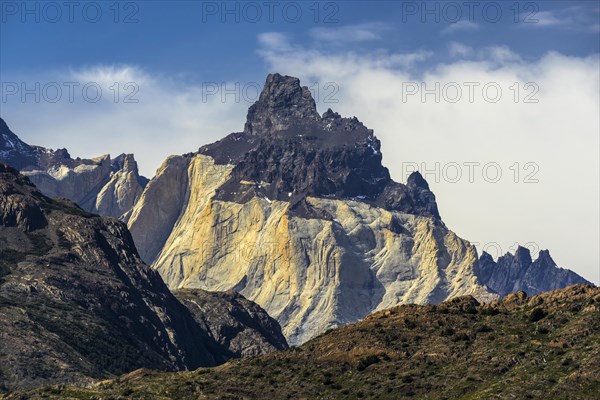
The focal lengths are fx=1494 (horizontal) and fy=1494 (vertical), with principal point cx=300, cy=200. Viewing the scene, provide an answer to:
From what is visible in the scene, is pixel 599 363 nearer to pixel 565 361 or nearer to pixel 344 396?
pixel 565 361

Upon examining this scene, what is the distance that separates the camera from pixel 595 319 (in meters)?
200

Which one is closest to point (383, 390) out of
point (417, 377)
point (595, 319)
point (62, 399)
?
point (417, 377)

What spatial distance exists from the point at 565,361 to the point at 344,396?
29.1m

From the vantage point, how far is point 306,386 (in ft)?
656

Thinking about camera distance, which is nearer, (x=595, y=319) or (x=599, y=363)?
(x=599, y=363)

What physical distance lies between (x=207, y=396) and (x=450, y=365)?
32471 millimetres

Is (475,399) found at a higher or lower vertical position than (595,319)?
lower

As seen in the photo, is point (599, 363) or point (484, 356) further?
point (484, 356)

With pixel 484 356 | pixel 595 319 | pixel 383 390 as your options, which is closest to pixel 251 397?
pixel 383 390

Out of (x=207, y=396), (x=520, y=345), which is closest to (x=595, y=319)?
(x=520, y=345)

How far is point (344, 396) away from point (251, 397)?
516 inches

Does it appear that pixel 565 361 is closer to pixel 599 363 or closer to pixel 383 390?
pixel 599 363

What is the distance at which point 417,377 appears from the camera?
635 ft

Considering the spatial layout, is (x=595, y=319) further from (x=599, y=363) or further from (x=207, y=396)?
(x=207, y=396)
